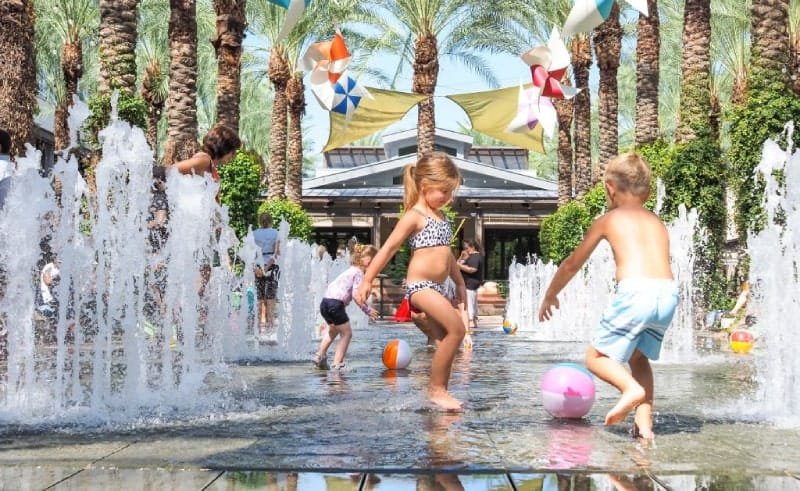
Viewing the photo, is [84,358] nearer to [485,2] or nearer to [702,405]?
[702,405]

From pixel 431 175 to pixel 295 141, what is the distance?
90.2 feet

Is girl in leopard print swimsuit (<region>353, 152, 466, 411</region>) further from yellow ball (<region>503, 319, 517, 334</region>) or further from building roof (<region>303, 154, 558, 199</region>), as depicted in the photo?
building roof (<region>303, 154, 558, 199</region>)

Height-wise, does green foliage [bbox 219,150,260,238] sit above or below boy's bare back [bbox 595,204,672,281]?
above

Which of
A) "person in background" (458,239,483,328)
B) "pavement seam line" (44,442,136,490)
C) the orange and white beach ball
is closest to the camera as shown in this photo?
"pavement seam line" (44,442,136,490)

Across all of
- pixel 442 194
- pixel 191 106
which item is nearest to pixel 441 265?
pixel 442 194

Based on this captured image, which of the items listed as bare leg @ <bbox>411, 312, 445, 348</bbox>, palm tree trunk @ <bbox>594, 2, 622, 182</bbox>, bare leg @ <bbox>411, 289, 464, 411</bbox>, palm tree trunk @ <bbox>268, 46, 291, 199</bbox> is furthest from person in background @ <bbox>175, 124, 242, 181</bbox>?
palm tree trunk @ <bbox>268, 46, 291, 199</bbox>

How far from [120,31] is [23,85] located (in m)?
3.69

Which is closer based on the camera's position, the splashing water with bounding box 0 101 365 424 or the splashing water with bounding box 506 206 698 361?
the splashing water with bounding box 0 101 365 424

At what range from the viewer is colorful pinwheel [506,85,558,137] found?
79.9 feet

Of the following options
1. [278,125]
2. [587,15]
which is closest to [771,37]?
[587,15]

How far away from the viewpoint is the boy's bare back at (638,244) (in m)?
4.70

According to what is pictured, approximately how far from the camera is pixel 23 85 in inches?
488

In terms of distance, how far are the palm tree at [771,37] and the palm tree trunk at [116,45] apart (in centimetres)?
1060

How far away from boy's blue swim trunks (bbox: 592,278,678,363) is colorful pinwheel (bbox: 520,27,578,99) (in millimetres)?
18914
